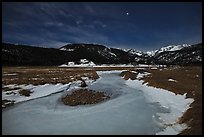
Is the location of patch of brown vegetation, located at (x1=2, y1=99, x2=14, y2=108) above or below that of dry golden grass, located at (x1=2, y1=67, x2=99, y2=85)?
below

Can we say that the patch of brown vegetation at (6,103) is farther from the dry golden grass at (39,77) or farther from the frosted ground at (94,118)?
the dry golden grass at (39,77)

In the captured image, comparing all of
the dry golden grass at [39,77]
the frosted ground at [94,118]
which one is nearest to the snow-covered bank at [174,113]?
the frosted ground at [94,118]

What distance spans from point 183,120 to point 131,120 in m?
3.96

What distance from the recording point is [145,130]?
1370cm

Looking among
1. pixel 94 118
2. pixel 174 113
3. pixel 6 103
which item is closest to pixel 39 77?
pixel 6 103

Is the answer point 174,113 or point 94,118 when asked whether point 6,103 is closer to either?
point 94,118

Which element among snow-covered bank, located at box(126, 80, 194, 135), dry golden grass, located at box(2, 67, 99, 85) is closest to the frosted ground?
snow-covered bank, located at box(126, 80, 194, 135)

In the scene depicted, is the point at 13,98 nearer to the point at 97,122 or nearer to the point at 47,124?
the point at 47,124

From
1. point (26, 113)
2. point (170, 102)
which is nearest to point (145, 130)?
point (170, 102)

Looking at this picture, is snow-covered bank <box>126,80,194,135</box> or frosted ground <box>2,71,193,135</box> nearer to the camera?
snow-covered bank <box>126,80,194,135</box>

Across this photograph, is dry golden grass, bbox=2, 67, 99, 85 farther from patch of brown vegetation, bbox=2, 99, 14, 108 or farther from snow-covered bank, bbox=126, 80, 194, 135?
snow-covered bank, bbox=126, 80, 194, 135

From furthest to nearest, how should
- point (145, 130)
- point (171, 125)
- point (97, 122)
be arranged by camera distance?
point (97, 122) < point (171, 125) < point (145, 130)

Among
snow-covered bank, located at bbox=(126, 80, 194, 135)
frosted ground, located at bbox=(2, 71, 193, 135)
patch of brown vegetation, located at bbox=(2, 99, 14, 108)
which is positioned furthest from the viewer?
patch of brown vegetation, located at bbox=(2, 99, 14, 108)

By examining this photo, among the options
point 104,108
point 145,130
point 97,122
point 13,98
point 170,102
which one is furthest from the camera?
point 13,98
